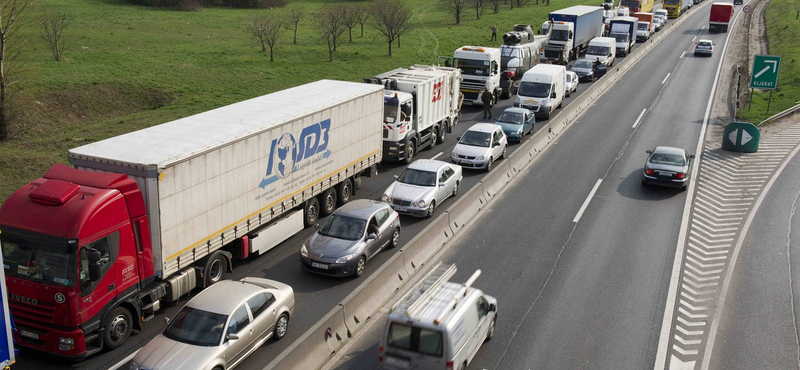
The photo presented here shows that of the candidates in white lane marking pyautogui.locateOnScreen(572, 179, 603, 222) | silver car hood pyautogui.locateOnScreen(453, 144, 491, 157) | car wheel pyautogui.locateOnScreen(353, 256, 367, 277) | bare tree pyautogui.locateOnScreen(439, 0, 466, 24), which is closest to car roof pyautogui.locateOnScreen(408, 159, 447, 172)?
silver car hood pyautogui.locateOnScreen(453, 144, 491, 157)

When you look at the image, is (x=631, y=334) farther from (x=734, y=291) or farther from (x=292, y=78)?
(x=292, y=78)

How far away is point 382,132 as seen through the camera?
2602 cm

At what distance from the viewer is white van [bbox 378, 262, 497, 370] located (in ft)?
41.0

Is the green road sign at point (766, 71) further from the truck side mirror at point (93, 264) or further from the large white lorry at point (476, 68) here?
the truck side mirror at point (93, 264)

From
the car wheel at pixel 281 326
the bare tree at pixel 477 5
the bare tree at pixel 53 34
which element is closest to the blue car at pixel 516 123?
the car wheel at pixel 281 326

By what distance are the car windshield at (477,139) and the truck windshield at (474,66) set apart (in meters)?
10.8

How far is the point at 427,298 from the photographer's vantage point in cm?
1337

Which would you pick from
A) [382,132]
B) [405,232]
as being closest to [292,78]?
[382,132]

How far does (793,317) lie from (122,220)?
610 inches

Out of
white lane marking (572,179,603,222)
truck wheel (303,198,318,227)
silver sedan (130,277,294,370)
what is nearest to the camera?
silver sedan (130,277,294,370)

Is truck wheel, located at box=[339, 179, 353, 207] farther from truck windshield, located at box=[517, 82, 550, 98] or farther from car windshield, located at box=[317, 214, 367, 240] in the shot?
truck windshield, located at box=[517, 82, 550, 98]

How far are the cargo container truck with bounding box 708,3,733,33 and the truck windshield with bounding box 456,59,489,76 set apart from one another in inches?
1800

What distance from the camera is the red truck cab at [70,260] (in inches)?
532

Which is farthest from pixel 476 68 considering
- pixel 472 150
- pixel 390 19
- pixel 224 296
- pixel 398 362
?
pixel 398 362
